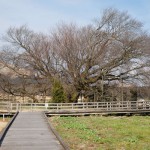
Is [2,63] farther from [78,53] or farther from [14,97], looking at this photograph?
[78,53]

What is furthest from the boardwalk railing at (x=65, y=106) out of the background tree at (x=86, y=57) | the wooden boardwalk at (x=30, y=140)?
the wooden boardwalk at (x=30, y=140)

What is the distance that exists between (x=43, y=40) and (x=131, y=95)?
14084 mm

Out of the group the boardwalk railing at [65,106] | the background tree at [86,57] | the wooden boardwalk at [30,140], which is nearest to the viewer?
the wooden boardwalk at [30,140]

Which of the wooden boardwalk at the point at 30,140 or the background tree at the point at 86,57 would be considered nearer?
the wooden boardwalk at the point at 30,140

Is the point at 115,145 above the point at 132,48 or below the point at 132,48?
below

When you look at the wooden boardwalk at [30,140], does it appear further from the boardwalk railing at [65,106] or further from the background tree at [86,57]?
the background tree at [86,57]

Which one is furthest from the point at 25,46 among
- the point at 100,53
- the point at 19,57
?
the point at 100,53

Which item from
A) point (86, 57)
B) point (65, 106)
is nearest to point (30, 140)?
point (65, 106)

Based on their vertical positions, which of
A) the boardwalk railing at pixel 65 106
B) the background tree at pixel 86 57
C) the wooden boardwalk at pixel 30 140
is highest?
the background tree at pixel 86 57

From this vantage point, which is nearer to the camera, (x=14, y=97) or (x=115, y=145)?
(x=115, y=145)

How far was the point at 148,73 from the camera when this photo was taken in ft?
160

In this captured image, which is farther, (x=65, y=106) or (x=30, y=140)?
(x=65, y=106)

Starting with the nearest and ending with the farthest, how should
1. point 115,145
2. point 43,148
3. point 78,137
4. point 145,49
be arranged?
point 43,148 < point 115,145 < point 78,137 < point 145,49

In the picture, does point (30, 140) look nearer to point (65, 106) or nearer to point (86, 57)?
point (65, 106)
